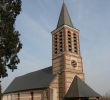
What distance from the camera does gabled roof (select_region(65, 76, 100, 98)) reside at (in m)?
25.2

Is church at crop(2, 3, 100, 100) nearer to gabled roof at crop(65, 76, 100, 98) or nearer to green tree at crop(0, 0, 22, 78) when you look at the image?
gabled roof at crop(65, 76, 100, 98)

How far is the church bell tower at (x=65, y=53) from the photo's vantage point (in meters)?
28.0

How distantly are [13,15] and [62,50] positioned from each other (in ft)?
45.2

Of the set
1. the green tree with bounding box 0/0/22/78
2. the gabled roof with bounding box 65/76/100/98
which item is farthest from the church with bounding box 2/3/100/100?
the green tree with bounding box 0/0/22/78

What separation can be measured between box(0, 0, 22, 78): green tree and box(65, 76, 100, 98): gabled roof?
1095cm

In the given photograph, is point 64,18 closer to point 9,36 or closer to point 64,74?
point 64,74

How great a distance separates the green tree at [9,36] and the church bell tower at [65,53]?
Answer: 11886 millimetres

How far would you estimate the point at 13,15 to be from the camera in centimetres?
1730

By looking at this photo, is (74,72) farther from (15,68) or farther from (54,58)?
(15,68)

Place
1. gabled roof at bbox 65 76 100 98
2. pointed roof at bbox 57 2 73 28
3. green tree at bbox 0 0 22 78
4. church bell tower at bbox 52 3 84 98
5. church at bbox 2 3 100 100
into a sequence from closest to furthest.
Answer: green tree at bbox 0 0 22 78
gabled roof at bbox 65 76 100 98
church at bbox 2 3 100 100
church bell tower at bbox 52 3 84 98
pointed roof at bbox 57 2 73 28

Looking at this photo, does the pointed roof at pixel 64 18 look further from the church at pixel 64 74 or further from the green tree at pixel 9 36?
the green tree at pixel 9 36

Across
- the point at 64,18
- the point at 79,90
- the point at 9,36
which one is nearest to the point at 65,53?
the point at 79,90

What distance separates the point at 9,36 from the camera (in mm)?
16578

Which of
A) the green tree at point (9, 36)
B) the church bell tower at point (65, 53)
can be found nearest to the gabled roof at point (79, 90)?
the church bell tower at point (65, 53)
